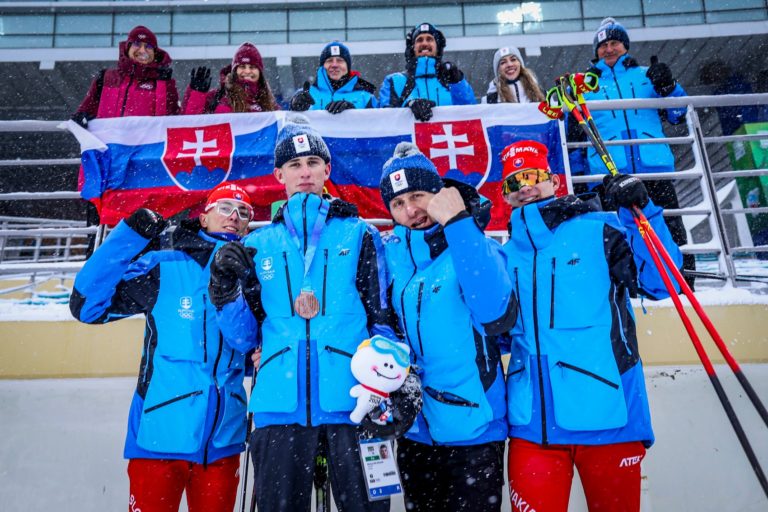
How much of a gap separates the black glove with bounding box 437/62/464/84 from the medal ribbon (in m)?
2.79

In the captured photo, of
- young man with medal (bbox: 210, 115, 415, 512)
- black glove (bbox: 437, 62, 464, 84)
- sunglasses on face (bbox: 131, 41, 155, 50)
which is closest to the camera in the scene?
young man with medal (bbox: 210, 115, 415, 512)

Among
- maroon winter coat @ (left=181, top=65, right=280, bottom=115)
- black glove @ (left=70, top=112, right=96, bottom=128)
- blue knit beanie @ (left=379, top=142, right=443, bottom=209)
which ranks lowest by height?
blue knit beanie @ (left=379, top=142, right=443, bottom=209)

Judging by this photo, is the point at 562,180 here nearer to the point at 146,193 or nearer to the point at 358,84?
the point at 358,84

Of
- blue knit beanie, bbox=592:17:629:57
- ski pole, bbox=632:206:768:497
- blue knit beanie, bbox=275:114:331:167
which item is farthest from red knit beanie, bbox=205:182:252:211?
blue knit beanie, bbox=592:17:629:57

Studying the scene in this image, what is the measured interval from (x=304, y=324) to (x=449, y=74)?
3.26m

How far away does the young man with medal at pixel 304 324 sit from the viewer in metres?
1.78

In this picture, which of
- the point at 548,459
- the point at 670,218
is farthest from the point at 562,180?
the point at 548,459

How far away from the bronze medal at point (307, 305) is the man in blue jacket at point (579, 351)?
84cm

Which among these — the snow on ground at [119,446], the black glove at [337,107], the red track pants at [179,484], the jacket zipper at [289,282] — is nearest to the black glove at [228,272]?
the jacket zipper at [289,282]

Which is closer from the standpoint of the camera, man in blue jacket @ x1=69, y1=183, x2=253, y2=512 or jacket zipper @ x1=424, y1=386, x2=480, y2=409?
jacket zipper @ x1=424, y1=386, x2=480, y2=409

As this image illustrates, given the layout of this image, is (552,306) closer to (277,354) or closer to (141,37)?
(277,354)

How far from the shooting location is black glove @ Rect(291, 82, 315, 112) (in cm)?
443

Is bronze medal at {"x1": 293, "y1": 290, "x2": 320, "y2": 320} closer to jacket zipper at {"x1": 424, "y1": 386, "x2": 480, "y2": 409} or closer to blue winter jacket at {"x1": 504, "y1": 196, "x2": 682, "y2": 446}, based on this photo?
jacket zipper at {"x1": 424, "y1": 386, "x2": 480, "y2": 409}

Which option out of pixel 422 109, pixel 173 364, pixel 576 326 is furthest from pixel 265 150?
pixel 576 326
